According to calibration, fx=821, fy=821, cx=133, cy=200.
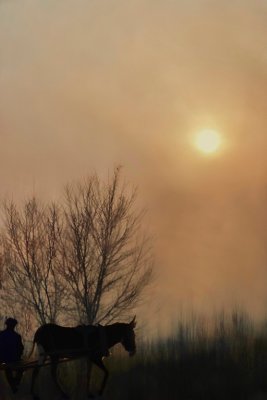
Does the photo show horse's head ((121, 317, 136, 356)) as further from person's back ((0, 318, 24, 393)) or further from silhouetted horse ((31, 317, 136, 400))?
person's back ((0, 318, 24, 393))

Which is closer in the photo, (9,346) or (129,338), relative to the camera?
(9,346)

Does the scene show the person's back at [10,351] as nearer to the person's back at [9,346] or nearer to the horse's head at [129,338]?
the person's back at [9,346]

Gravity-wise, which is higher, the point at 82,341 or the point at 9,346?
the point at 82,341

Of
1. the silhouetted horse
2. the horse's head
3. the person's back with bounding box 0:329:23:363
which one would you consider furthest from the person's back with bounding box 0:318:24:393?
the horse's head

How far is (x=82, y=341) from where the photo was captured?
2172cm

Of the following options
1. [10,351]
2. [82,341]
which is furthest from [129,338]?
[10,351]

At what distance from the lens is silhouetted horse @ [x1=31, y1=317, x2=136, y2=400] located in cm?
2148

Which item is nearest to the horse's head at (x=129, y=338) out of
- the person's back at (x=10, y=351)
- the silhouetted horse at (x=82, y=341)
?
the silhouetted horse at (x=82, y=341)

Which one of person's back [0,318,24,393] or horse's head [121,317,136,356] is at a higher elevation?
horse's head [121,317,136,356]

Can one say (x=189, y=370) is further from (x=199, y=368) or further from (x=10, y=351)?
(x=10, y=351)

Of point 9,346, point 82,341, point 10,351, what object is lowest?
point 10,351

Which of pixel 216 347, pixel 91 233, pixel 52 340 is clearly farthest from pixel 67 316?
pixel 52 340

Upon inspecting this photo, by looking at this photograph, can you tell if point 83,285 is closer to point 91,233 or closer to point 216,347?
point 91,233

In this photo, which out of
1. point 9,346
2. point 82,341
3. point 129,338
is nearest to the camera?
point 9,346
